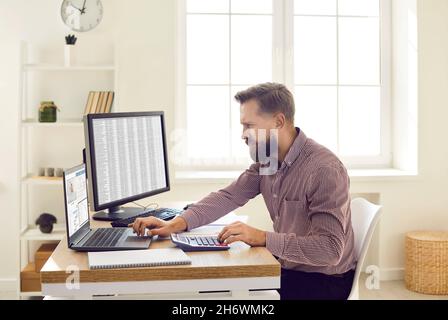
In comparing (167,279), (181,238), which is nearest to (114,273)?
(167,279)

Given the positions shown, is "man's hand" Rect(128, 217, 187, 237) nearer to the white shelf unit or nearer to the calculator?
the calculator

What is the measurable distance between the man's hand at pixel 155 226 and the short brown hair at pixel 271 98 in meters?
0.51

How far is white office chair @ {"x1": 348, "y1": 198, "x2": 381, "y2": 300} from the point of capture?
7.40ft

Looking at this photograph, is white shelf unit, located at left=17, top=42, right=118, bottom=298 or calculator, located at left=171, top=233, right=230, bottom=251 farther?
white shelf unit, located at left=17, top=42, right=118, bottom=298

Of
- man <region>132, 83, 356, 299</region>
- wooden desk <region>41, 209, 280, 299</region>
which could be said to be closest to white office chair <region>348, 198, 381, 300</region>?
man <region>132, 83, 356, 299</region>

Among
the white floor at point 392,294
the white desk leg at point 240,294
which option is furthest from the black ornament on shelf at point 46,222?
the white desk leg at point 240,294

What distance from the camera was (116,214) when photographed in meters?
2.64

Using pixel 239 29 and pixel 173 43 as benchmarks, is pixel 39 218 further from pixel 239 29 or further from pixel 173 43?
pixel 239 29

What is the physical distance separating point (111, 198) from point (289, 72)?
7.13ft

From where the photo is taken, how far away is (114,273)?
5.90 ft

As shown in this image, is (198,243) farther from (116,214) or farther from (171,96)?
(171,96)

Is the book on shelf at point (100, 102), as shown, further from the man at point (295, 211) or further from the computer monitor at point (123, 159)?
the man at point (295, 211)

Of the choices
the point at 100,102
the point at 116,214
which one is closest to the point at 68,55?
the point at 100,102

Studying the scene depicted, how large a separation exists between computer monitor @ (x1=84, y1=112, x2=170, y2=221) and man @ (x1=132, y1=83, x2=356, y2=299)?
0.33 m
